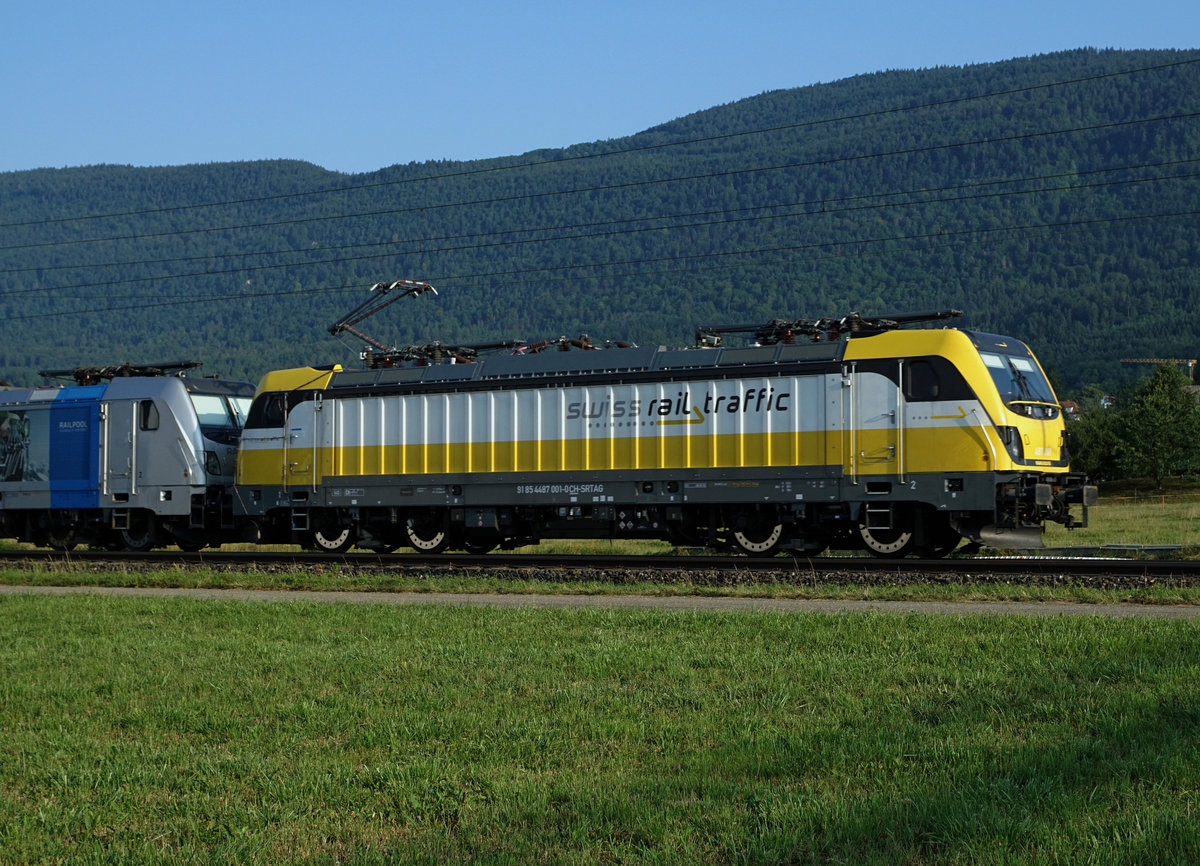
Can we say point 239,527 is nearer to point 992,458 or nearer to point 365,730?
point 992,458

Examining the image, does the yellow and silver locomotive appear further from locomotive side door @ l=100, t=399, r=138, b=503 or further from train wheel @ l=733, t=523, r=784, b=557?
locomotive side door @ l=100, t=399, r=138, b=503

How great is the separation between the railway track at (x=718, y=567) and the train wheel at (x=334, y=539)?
1773 mm

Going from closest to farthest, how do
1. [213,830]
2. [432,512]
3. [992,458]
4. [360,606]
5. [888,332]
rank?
[213,830], [360,606], [992,458], [888,332], [432,512]

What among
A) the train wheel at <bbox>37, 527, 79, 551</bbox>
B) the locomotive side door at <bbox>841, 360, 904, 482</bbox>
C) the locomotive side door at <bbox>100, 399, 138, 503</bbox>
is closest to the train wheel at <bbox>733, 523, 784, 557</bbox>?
the locomotive side door at <bbox>841, 360, 904, 482</bbox>

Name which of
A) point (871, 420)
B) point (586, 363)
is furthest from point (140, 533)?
point (871, 420)

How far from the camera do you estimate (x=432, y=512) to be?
26031mm

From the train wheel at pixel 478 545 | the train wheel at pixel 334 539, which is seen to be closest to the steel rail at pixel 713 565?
the train wheel at pixel 334 539

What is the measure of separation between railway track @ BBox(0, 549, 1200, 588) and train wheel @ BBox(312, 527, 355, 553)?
5.82ft

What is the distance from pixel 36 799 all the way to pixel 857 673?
19.7ft

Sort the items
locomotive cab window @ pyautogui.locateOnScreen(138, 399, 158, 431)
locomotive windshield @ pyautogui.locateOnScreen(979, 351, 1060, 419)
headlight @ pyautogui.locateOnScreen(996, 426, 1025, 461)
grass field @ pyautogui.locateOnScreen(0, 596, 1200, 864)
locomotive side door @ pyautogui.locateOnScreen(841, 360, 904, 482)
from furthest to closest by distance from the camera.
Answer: locomotive cab window @ pyautogui.locateOnScreen(138, 399, 158, 431) < locomotive side door @ pyautogui.locateOnScreen(841, 360, 904, 482) < locomotive windshield @ pyautogui.locateOnScreen(979, 351, 1060, 419) < headlight @ pyautogui.locateOnScreen(996, 426, 1025, 461) < grass field @ pyautogui.locateOnScreen(0, 596, 1200, 864)

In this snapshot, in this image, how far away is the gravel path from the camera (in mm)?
14383

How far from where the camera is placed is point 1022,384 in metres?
21.8

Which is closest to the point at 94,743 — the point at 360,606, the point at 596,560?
the point at 360,606

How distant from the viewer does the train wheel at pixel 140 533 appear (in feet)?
92.7
